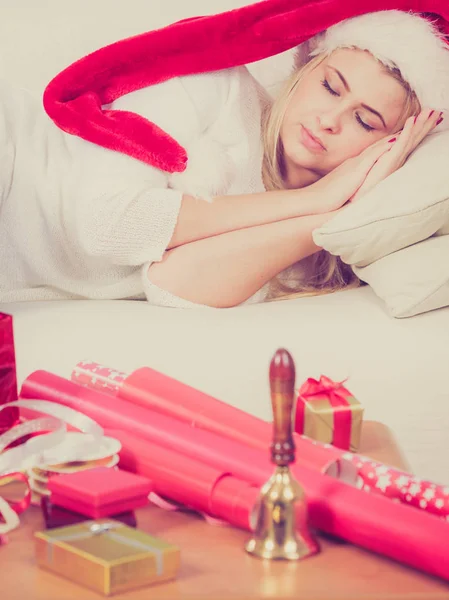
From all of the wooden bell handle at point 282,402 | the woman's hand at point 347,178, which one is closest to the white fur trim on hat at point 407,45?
the woman's hand at point 347,178

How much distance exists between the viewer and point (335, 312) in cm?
151

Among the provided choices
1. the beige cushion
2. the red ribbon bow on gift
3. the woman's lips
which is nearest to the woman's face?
the woman's lips

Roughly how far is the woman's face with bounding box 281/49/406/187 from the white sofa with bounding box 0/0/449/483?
0.94 feet

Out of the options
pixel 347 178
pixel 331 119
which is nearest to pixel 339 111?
pixel 331 119

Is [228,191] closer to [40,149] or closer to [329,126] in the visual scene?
[329,126]

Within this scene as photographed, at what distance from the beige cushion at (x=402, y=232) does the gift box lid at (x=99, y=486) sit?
0.84m

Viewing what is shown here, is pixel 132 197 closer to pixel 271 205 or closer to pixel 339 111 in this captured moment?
pixel 271 205

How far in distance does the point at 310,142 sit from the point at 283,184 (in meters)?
0.09

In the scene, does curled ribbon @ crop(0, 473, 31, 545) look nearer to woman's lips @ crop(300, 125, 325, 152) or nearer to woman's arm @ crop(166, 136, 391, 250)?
woman's arm @ crop(166, 136, 391, 250)

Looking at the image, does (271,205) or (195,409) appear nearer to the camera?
(195,409)

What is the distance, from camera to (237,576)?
2.17 feet

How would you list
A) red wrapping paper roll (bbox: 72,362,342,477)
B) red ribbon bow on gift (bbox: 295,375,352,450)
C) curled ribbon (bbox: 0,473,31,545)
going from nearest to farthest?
curled ribbon (bbox: 0,473,31,545) < red wrapping paper roll (bbox: 72,362,342,477) < red ribbon bow on gift (bbox: 295,375,352,450)

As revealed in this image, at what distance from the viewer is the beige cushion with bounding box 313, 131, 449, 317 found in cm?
153

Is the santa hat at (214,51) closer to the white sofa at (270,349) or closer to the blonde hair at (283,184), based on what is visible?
the blonde hair at (283,184)
